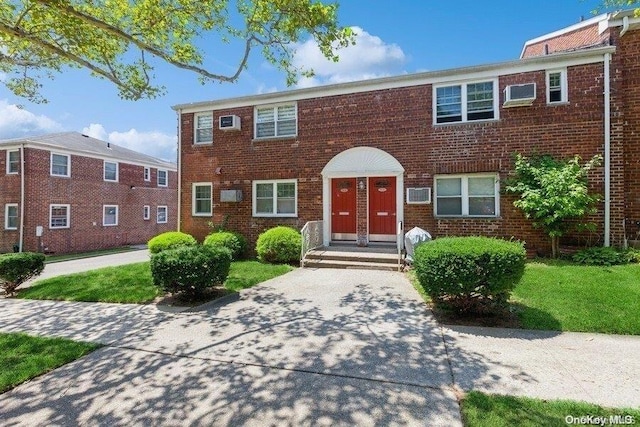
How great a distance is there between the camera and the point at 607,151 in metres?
9.05

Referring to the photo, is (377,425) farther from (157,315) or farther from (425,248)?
(157,315)

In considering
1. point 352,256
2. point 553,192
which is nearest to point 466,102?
point 553,192

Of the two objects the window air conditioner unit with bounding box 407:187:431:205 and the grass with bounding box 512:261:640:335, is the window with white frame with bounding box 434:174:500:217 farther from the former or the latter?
the grass with bounding box 512:261:640:335

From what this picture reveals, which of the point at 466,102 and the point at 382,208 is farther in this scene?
the point at 382,208

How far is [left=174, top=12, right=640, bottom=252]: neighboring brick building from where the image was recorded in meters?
9.20

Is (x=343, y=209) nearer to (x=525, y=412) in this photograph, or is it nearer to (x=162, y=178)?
(x=525, y=412)

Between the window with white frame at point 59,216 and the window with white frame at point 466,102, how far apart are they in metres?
20.7

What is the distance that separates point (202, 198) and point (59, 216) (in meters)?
11.6

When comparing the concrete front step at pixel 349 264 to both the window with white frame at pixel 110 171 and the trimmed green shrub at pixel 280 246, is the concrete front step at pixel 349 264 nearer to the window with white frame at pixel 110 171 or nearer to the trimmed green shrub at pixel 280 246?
the trimmed green shrub at pixel 280 246

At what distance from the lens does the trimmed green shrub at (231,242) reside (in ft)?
38.7

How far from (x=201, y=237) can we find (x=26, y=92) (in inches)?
290

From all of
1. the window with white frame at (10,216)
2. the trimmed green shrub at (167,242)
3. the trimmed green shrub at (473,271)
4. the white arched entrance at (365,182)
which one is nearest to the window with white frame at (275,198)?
the white arched entrance at (365,182)

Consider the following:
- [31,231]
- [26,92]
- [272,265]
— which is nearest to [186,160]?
[26,92]

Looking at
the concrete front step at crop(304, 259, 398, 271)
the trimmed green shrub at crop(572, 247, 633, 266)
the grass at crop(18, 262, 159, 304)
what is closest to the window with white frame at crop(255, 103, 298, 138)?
the concrete front step at crop(304, 259, 398, 271)
